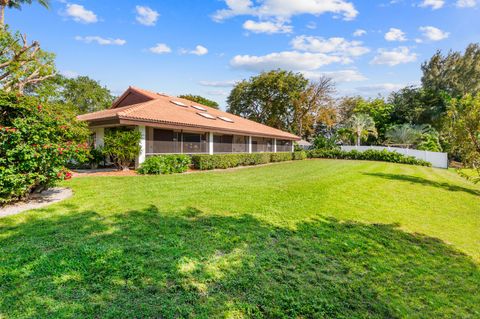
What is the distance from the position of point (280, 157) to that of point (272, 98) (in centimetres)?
1631

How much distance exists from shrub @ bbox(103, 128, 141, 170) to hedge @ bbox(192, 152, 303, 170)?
11.7 feet

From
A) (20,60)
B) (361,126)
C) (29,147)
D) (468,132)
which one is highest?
(20,60)

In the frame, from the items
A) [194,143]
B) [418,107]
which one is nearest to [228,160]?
[194,143]

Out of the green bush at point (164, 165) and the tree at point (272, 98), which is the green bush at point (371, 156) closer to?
the tree at point (272, 98)

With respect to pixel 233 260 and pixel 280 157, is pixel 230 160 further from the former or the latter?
pixel 233 260

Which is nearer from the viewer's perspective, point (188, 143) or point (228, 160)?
point (188, 143)

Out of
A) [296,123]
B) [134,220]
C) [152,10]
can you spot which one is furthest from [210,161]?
[296,123]

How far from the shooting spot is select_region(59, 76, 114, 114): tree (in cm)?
3612

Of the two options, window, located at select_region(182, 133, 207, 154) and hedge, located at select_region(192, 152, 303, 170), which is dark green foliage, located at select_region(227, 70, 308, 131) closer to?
hedge, located at select_region(192, 152, 303, 170)

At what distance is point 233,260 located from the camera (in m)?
3.35

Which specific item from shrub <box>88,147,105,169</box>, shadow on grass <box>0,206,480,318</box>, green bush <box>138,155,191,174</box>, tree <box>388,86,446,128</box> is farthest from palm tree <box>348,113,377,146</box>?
shadow on grass <box>0,206,480,318</box>

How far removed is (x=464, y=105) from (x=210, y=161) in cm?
1241

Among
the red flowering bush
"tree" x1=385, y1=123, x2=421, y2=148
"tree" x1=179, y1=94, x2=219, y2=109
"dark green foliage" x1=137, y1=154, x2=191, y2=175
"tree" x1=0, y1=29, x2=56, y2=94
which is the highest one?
"tree" x1=179, y1=94, x2=219, y2=109

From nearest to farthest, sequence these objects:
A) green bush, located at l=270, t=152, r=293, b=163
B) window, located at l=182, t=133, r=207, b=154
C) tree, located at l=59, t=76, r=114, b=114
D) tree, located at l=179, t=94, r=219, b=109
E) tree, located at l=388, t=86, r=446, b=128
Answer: window, located at l=182, t=133, r=207, b=154, green bush, located at l=270, t=152, r=293, b=163, tree, located at l=388, t=86, r=446, b=128, tree, located at l=59, t=76, r=114, b=114, tree, located at l=179, t=94, r=219, b=109
